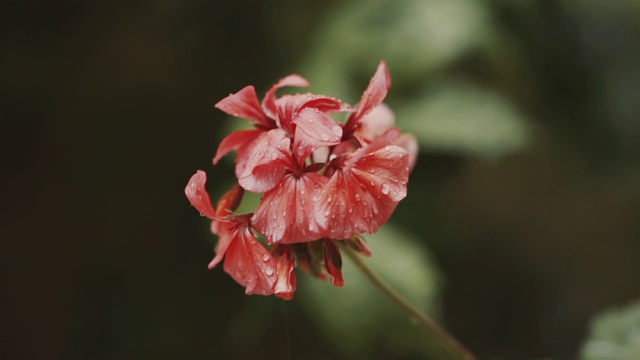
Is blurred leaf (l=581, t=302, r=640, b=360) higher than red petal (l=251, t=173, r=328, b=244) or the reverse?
the reverse

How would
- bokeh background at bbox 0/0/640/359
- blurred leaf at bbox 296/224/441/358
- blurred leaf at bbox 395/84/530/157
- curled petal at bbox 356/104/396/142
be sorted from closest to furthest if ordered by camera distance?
curled petal at bbox 356/104/396/142 < blurred leaf at bbox 296/224/441/358 < blurred leaf at bbox 395/84/530/157 < bokeh background at bbox 0/0/640/359

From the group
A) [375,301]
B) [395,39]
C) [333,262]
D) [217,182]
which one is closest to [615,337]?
[375,301]

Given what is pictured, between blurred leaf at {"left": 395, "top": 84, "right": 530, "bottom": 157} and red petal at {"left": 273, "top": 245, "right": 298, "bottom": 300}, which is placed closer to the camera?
red petal at {"left": 273, "top": 245, "right": 298, "bottom": 300}

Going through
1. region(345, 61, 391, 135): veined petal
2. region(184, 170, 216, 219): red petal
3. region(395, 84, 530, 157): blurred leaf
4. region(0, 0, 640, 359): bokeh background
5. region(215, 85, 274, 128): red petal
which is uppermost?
region(345, 61, 391, 135): veined petal

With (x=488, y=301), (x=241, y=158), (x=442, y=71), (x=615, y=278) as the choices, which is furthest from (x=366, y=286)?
(x=615, y=278)

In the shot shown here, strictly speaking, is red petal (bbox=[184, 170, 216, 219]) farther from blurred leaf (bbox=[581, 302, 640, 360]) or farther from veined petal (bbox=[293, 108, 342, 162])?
blurred leaf (bbox=[581, 302, 640, 360])

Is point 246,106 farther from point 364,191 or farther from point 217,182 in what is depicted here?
point 217,182

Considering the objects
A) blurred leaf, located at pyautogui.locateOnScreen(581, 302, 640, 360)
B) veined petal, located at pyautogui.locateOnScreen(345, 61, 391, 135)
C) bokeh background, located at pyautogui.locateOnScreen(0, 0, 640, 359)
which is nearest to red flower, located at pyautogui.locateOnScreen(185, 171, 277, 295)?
veined petal, located at pyautogui.locateOnScreen(345, 61, 391, 135)
